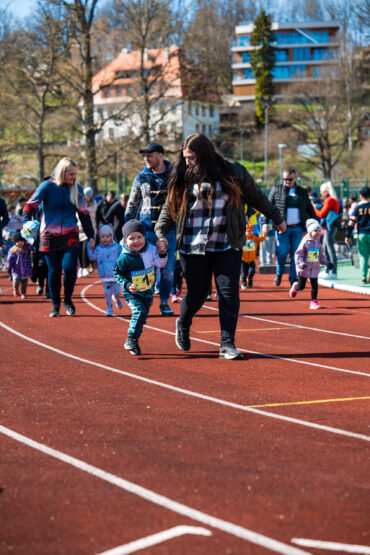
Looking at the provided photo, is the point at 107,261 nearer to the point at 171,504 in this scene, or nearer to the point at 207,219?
the point at 207,219

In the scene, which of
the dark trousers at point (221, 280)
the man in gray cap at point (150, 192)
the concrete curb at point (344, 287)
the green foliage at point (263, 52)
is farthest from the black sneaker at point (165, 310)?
the green foliage at point (263, 52)

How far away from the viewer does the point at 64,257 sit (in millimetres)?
12281

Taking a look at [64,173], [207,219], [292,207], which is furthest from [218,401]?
[292,207]

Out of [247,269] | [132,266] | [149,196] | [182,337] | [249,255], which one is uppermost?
[149,196]

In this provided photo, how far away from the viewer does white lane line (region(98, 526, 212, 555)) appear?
3607 millimetres

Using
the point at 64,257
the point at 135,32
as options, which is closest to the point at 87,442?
the point at 64,257

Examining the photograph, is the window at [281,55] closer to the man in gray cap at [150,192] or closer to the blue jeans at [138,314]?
the man in gray cap at [150,192]

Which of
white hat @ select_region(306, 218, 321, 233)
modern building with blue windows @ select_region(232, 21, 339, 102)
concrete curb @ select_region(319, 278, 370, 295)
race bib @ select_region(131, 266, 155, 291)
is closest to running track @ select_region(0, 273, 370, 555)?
race bib @ select_region(131, 266, 155, 291)

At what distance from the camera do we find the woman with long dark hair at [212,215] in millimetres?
8328

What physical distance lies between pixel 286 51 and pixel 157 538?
442 feet

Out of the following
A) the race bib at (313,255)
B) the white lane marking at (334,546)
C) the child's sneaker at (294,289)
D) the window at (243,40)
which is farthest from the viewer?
the window at (243,40)

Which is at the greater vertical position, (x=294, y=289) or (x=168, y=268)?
(x=168, y=268)

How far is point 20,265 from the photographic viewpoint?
53.5 feet

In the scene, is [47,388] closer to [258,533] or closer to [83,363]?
[83,363]
